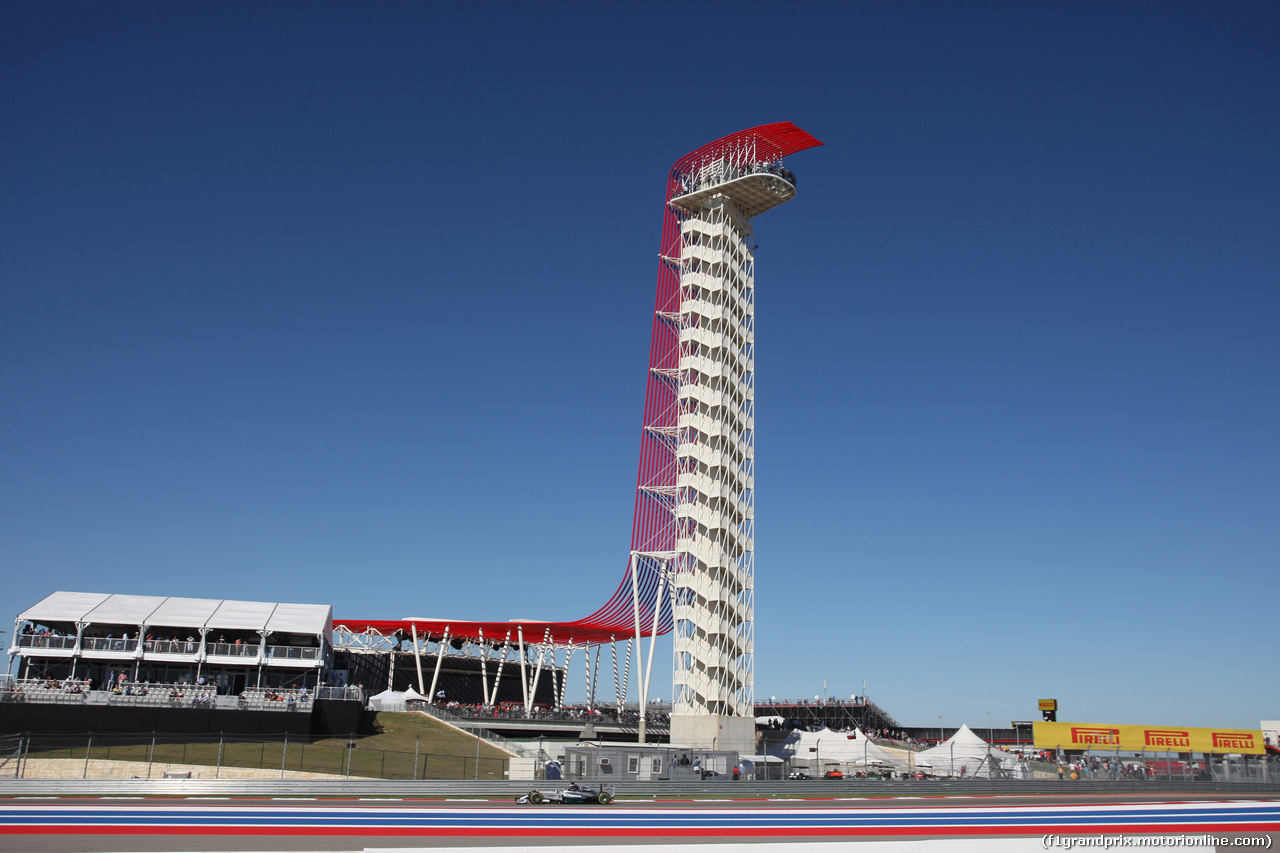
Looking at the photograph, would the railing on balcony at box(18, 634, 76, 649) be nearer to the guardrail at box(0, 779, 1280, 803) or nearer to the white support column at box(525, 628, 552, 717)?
the guardrail at box(0, 779, 1280, 803)

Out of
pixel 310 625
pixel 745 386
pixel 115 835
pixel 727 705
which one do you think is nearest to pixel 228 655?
pixel 310 625

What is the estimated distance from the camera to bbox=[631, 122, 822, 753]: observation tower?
213ft

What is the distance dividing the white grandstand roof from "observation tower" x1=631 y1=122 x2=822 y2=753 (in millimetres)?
24303

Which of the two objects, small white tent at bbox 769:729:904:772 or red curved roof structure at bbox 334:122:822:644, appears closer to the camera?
small white tent at bbox 769:729:904:772

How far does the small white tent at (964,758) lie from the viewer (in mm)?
48719

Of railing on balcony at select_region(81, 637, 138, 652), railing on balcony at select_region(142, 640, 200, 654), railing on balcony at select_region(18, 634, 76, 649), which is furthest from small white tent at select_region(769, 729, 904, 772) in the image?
railing on balcony at select_region(18, 634, 76, 649)

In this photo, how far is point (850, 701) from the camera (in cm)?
11550

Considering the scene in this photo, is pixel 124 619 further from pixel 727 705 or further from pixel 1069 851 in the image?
pixel 1069 851

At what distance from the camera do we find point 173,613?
49.9m

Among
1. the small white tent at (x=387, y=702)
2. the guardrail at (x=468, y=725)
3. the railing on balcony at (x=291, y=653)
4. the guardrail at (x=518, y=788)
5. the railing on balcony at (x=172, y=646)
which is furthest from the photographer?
the small white tent at (x=387, y=702)

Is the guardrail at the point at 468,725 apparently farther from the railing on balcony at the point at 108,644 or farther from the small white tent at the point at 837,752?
the railing on balcony at the point at 108,644

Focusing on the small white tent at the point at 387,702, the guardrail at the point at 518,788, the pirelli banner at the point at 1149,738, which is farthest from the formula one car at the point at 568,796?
the pirelli banner at the point at 1149,738

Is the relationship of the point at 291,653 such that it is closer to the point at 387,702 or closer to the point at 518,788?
the point at 387,702

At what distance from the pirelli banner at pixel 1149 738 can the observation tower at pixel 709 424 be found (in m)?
19.3
